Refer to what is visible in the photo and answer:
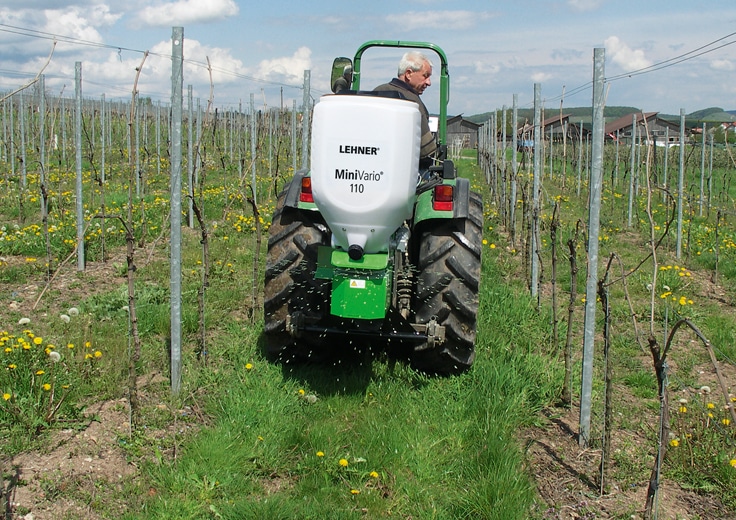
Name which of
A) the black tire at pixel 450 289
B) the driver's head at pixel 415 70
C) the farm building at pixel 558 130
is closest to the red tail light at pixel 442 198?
the black tire at pixel 450 289

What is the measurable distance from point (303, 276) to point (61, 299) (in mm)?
2881

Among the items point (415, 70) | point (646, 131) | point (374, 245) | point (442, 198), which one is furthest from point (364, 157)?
point (415, 70)

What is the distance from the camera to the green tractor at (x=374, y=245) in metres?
3.53

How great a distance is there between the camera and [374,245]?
3.74 meters

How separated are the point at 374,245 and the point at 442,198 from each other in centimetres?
82

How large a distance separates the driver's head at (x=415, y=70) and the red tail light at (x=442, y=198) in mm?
847

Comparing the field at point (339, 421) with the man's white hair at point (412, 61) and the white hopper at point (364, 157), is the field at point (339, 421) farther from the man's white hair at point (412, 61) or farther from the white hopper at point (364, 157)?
the man's white hair at point (412, 61)

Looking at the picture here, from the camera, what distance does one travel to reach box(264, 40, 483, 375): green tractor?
353 centimetres

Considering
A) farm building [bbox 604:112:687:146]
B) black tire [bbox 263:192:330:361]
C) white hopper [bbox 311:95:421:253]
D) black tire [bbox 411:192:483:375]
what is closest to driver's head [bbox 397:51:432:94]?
black tire [bbox 411:192:483:375]

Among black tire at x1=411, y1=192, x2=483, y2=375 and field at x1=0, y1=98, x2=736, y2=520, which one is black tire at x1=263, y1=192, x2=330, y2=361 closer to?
field at x1=0, y1=98, x2=736, y2=520

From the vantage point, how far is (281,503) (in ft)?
10.3

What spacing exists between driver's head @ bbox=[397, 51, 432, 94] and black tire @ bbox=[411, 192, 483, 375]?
1.00 meters

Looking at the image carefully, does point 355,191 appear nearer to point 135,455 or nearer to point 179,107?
point 179,107

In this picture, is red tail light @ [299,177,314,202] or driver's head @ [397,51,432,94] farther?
driver's head @ [397,51,432,94]
